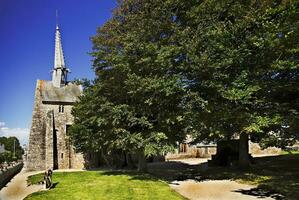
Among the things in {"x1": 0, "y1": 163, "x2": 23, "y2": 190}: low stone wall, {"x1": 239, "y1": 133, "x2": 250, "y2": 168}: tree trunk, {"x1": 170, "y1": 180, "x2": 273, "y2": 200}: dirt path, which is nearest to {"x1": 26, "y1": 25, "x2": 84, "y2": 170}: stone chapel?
{"x1": 0, "y1": 163, "x2": 23, "y2": 190}: low stone wall

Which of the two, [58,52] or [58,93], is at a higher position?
[58,52]

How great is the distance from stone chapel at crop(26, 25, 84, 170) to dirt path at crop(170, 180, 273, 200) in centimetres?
2464

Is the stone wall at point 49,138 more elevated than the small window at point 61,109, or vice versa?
the small window at point 61,109

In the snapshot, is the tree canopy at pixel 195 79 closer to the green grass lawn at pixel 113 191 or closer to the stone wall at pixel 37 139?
the green grass lawn at pixel 113 191

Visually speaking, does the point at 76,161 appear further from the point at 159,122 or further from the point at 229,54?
the point at 229,54

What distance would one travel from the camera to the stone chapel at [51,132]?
39344 mm

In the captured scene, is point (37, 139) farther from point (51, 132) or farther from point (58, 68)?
point (58, 68)

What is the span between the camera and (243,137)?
22.6m

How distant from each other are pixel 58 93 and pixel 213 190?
3151 centimetres

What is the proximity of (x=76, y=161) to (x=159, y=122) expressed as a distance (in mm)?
23615

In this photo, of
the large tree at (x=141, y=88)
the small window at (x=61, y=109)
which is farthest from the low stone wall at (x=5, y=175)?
the small window at (x=61, y=109)

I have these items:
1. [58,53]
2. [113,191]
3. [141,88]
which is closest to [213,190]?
[113,191]

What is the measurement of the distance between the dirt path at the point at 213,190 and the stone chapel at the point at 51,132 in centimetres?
2464

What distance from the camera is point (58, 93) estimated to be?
42750mm
